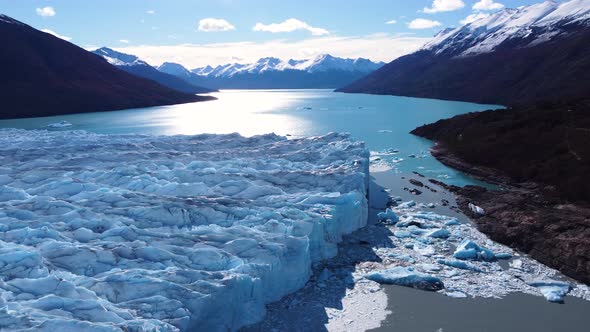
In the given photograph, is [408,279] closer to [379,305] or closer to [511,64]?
[379,305]

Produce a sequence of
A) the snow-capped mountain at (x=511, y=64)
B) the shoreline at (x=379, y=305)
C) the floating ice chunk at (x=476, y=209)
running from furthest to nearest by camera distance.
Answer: the snow-capped mountain at (x=511, y=64), the floating ice chunk at (x=476, y=209), the shoreline at (x=379, y=305)

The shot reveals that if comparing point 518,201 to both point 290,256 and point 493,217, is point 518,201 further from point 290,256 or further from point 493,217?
point 290,256

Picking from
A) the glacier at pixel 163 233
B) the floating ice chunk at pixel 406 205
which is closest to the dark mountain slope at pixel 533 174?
the floating ice chunk at pixel 406 205

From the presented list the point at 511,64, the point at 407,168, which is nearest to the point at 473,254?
the point at 407,168

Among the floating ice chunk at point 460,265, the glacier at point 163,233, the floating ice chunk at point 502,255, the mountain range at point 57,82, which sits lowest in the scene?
the floating ice chunk at point 502,255

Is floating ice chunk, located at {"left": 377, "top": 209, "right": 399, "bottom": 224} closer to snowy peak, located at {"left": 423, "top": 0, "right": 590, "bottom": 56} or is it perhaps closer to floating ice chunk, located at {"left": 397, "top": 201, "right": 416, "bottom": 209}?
floating ice chunk, located at {"left": 397, "top": 201, "right": 416, "bottom": 209}

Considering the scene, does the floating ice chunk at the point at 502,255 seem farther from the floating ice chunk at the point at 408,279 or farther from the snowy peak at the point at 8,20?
the snowy peak at the point at 8,20
